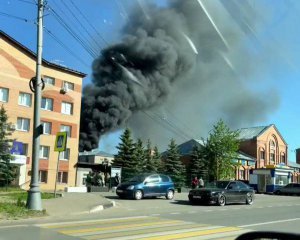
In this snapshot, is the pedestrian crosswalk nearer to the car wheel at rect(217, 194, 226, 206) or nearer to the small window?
the car wheel at rect(217, 194, 226, 206)

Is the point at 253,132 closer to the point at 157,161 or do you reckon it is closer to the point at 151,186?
the point at 157,161

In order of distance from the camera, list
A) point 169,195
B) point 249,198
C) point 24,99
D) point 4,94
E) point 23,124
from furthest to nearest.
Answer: point 24,99 < point 23,124 < point 4,94 < point 169,195 < point 249,198

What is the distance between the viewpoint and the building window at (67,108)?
54.4 meters

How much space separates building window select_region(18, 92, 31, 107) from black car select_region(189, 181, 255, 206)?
3070 cm

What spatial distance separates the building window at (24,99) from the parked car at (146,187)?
2740 cm

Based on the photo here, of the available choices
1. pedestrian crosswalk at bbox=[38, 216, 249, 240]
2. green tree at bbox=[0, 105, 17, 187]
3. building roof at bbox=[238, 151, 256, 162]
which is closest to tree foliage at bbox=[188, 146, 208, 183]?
building roof at bbox=[238, 151, 256, 162]

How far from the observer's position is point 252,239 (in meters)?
3.02

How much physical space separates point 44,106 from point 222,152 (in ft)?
69.8

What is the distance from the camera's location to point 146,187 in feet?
84.9

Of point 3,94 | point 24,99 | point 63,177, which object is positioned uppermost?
point 3,94

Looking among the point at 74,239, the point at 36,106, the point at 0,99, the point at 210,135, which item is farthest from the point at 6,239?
the point at 210,135

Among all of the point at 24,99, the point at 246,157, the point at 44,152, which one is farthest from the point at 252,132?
the point at 24,99

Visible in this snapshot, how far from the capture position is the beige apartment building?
48.8 metres

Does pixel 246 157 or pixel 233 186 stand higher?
pixel 246 157
